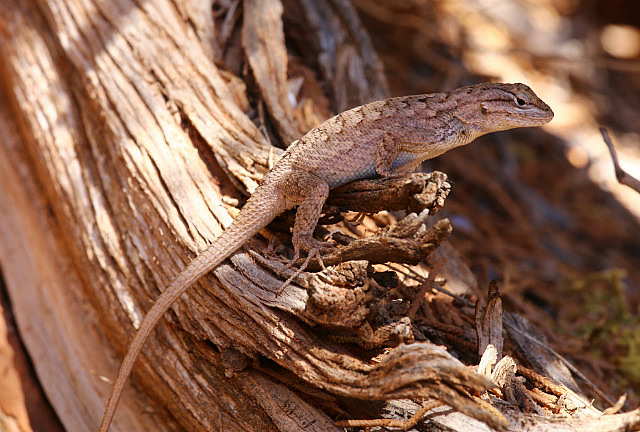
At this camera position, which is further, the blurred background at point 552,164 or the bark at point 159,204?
the blurred background at point 552,164

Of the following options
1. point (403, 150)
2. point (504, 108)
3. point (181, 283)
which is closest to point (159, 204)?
point (181, 283)

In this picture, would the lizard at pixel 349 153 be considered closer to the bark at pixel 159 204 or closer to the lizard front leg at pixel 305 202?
the lizard front leg at pixel 305 202

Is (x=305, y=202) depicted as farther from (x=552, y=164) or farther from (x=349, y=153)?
(x=552, y=164)

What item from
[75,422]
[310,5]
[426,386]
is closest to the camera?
[426,386]

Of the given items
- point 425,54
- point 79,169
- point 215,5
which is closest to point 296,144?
point 79,169

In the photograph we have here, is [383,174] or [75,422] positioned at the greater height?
[383,174]

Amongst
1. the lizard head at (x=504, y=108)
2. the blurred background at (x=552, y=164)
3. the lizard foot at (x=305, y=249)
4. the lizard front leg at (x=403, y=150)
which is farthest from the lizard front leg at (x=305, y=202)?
the blurred background at (x=552, y=164)

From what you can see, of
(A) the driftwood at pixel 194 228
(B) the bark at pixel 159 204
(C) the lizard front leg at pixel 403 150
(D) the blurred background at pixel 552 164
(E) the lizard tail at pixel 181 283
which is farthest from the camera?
(D) the blurred background at pixel 552 164

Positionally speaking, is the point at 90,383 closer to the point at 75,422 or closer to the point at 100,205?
the point at 75,422

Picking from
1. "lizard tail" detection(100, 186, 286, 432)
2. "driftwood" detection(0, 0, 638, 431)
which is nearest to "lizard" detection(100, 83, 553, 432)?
"lizard tail" detection(100, 186, 286, 432)
